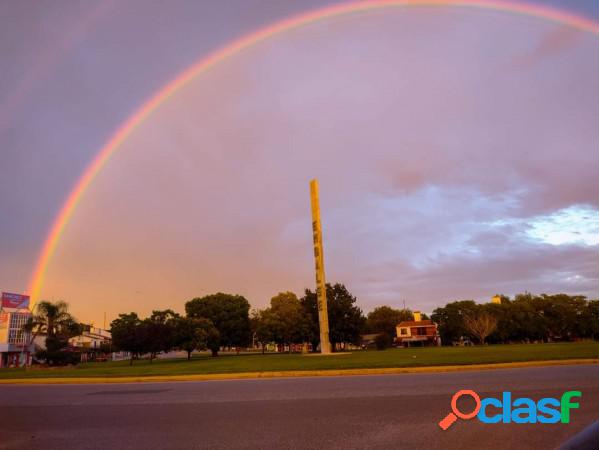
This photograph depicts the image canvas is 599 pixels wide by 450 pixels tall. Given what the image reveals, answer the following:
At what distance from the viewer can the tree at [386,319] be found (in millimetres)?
111938

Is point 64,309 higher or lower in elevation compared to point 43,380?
higher

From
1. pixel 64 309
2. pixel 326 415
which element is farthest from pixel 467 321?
pixel 326 415

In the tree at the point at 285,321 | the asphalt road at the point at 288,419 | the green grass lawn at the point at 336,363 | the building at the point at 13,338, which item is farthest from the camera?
the building at the point at 13,338

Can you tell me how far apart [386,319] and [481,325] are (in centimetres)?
3821

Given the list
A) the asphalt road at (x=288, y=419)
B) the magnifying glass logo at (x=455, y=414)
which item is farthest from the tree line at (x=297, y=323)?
the magnifying glass logo at (x=455, y=414)

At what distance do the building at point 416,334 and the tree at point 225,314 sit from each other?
1523 inches

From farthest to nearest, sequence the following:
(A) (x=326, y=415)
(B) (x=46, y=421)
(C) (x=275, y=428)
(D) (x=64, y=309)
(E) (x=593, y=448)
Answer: (D) (x=64, y=309), (B) (x=46, y=421), (A) (x=326, y=415), (C) (x=275, y=428), (E) (x=593, y=448)

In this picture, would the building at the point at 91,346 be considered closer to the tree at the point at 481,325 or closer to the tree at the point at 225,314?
the tree at the point at 225,314

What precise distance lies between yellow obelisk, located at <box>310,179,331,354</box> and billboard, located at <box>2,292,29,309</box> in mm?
70405

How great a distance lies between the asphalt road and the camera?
6906mm

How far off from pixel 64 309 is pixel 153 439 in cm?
5720

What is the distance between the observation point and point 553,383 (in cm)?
1235

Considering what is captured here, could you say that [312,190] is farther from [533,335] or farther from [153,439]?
[533,335]

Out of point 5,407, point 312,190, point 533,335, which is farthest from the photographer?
point 533,335
